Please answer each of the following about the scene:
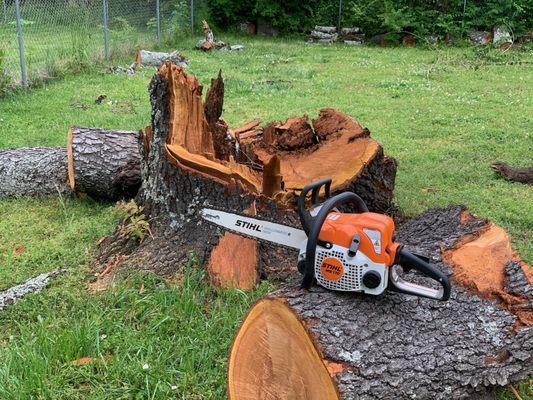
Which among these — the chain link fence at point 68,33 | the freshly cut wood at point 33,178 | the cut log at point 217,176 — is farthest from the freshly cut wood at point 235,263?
the chain link fence at point 68,33

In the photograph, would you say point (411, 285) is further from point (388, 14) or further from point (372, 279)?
point (388, 14)

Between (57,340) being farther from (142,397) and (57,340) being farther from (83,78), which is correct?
(83,78)

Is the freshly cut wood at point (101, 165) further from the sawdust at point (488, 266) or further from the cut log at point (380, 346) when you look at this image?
the sawdust at point (488, 266)

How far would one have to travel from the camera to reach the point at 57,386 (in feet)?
8.66

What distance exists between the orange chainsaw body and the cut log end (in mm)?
370

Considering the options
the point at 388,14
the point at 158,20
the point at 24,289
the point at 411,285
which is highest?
the point at 388,14

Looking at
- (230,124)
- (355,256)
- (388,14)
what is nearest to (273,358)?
(355,256)

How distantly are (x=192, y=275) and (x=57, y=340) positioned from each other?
34.3 inches

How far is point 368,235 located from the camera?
251 cm

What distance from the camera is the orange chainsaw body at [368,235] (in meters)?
2.51

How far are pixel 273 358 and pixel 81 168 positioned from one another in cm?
305

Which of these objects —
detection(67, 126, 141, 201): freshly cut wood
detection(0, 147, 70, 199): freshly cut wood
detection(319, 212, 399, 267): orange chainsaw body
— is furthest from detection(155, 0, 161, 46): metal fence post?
detection(319, 212, 399, 267): orange chainsaw body

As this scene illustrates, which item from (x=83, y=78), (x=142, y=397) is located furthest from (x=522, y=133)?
(x=83, y=78)

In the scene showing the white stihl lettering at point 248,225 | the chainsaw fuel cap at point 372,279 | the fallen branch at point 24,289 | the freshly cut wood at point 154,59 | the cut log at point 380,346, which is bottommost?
the fallen branch at point 24,289
